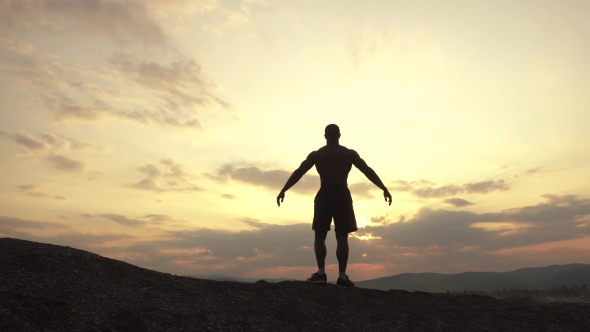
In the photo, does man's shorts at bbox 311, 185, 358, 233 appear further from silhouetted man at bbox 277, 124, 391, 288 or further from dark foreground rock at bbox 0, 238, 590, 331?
dark foreground rock at bbox 0, 238, 590, 331

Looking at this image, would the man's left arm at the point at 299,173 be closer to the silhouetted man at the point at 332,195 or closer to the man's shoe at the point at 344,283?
the silhouetted man at the point at 332,195

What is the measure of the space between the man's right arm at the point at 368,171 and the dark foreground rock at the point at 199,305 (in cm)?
245

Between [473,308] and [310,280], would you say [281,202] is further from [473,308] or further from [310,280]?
[473,308]

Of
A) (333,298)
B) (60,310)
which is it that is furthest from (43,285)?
(333,298)

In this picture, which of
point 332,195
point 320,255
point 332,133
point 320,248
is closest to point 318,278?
point 320,255

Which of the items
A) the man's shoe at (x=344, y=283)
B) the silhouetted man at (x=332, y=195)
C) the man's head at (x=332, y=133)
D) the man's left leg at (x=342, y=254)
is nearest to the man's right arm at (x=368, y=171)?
the silhouetted man at (x=332, y=195)

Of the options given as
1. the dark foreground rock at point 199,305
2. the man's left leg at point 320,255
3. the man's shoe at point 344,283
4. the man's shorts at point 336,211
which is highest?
the man's shorts at point 336,211

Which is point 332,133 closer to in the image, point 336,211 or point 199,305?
point 336,211

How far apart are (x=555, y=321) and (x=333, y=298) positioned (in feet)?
14.8

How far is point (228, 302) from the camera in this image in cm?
730

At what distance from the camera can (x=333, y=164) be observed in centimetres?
1016

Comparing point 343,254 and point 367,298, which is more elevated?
point 343,254

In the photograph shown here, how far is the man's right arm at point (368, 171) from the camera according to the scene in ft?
34.2

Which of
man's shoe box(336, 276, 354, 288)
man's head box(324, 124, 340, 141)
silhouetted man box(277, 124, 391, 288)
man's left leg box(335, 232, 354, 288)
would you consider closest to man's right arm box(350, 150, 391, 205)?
silhouetted man box(277, 124, 391, 288)
